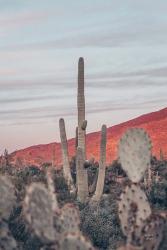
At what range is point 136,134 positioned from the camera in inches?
359

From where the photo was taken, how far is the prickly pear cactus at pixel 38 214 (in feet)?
21.2

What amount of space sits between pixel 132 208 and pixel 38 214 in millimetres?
1607

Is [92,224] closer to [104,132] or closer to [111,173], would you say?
[104,132]

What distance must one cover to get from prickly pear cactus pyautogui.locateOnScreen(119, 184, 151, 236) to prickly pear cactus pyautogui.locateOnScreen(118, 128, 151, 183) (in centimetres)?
56

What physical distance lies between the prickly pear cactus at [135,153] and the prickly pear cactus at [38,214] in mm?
2029

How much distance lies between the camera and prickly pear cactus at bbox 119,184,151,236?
7.63 m

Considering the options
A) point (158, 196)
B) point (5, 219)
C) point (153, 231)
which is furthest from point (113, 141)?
point (5, 219)

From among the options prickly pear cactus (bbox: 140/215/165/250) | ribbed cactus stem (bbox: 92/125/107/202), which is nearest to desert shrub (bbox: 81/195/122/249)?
ribbed cactus stem (bbox: 92/125/107/202)

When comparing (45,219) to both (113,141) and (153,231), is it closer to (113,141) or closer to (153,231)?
(153,231)

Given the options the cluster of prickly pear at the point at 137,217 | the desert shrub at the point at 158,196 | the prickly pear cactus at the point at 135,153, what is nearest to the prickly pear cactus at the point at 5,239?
the cluster of prickly pear at the point at 137,217

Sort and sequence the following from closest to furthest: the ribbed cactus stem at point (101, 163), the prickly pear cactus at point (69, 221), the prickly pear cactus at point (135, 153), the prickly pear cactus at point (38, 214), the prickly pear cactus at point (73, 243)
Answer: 1. the prickly pear cactus at point (73, 243)
2. the prickly pear cactus at point (38, 214)
3. the prickly pear cactus at point (69, 221)
4. the prickly pear cactus at point (135, 153)
5. the ribbed cactus stem at point (101, 163)

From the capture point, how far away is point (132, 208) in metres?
7.76

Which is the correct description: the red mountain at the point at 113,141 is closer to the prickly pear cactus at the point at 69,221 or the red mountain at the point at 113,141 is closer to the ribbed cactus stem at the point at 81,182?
the ribbed cactus stem at the point at 81,182

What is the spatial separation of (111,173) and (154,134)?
Answer: 1086 inches
